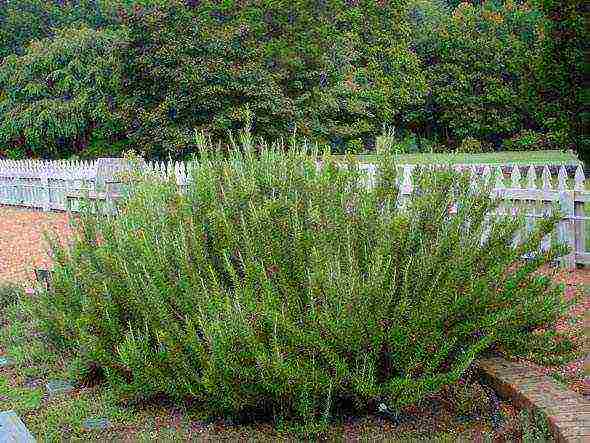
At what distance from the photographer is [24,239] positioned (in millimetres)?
13523

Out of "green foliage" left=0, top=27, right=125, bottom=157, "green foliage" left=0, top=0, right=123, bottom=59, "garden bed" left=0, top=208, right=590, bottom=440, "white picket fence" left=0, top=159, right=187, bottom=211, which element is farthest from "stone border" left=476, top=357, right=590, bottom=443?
"green foliage" left=0, top=0, right=123, bottom=59

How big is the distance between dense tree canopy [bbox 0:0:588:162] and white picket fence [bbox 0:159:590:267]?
9.03ft

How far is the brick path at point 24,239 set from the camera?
1036 centimetres

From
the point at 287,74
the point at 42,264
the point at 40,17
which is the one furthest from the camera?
the point at 40,17

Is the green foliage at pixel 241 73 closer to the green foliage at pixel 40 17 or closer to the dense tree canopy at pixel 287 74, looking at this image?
the dense tree canopy at pixel 287 74

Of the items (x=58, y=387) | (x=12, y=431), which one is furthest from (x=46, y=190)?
(x=12, y=431)

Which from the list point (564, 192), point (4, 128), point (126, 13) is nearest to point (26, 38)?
point (4, 128)

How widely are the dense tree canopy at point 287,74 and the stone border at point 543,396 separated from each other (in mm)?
9643

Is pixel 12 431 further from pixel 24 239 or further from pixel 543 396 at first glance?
pixel 24 239

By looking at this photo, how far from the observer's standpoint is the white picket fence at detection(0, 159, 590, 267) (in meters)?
6.86

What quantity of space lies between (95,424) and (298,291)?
136 centimetres

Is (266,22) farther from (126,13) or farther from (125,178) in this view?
(125,178)

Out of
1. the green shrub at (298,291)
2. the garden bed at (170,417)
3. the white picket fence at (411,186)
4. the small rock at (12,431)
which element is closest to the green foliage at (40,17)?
the white picket fence at (411,186)

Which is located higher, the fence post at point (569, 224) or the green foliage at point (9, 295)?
the fence post at point (569, 224)
